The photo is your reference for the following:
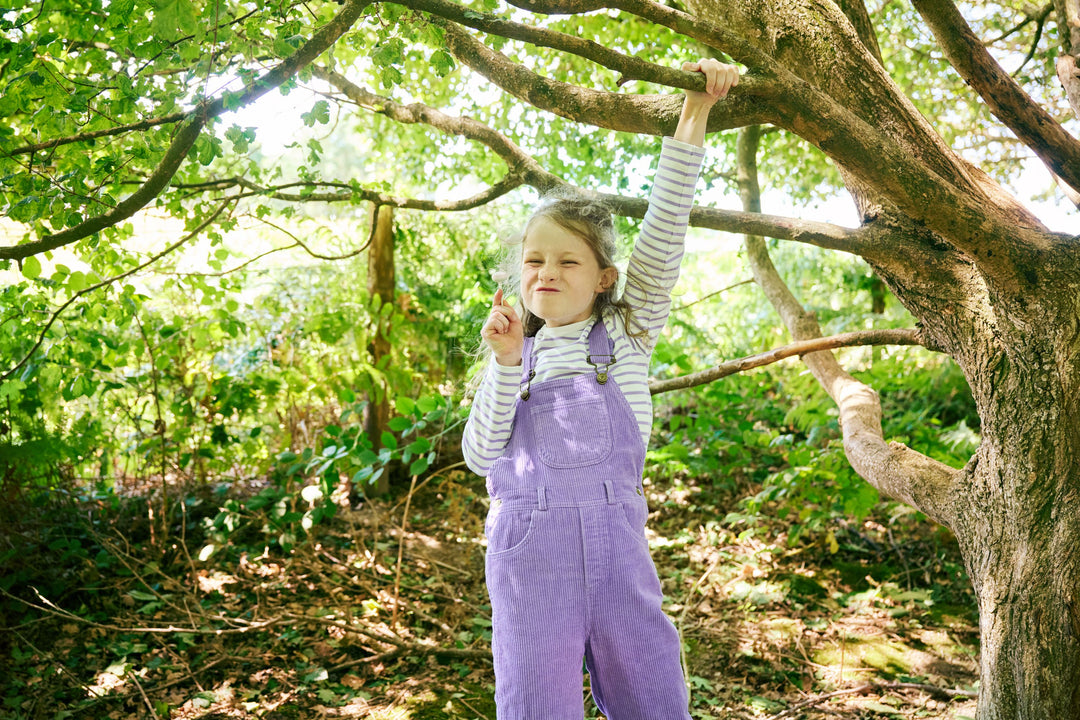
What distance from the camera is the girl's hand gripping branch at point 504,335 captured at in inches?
61.5

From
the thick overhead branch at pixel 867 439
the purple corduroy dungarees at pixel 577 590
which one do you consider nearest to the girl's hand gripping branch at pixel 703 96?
the purple corduroy dungarees at pixel 577 590

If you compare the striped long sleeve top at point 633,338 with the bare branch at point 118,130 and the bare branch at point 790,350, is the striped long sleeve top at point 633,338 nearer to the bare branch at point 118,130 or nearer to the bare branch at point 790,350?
the bare branch at point 790,350

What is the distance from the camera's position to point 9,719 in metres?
2.60

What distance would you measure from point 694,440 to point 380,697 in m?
3.29

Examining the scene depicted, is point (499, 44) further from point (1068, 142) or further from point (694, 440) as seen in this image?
point (694, 440)

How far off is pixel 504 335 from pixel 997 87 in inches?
57.6

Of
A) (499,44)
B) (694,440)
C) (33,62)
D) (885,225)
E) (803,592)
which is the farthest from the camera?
(694,440)

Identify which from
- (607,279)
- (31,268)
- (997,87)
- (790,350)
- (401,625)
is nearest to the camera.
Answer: (607,279)

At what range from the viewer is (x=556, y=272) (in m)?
1.68

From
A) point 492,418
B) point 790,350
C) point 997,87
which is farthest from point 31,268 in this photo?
point 997,87

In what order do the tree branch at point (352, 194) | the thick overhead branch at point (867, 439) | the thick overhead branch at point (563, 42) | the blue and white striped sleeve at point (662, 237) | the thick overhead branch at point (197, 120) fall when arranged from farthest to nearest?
the tree branch at point (352, 194) < the thick overhead branch at point (867, 439) < the blue and white striped sleeve at point (662, 237) < the thick overhead branch at point (197, 120) < the thick overhead branch at point (563, 42)

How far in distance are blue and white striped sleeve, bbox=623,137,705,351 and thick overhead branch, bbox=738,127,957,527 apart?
3.05ft

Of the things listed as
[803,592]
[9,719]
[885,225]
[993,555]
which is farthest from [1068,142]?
[9,719]

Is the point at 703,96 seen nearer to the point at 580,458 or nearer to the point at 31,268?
the point at 580,458
